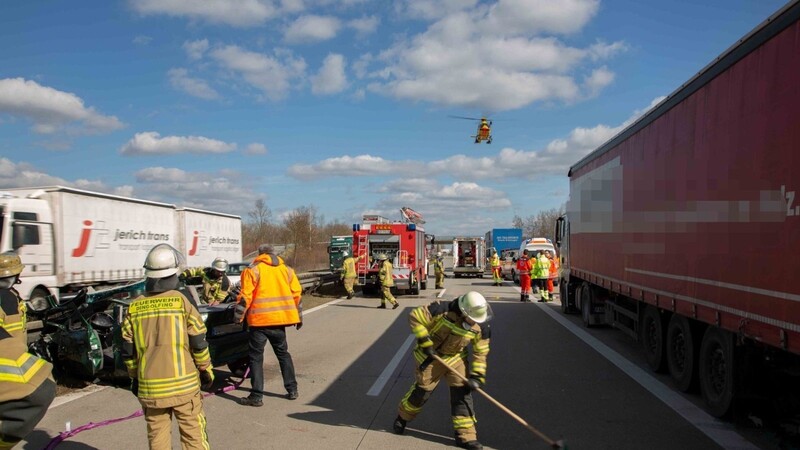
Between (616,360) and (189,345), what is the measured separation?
7.33 m

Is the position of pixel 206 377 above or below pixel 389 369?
above

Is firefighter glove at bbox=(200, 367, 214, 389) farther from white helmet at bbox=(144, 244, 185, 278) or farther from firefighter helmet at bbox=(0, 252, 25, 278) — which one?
firefighter helmet at bbox=(0, 252, 25, 278)

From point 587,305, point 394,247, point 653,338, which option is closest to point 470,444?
point 653,338

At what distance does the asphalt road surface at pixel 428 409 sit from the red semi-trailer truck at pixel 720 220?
572 millimetres

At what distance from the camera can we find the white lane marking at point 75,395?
6824 millimetres

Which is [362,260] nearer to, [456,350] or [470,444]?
[456,350]

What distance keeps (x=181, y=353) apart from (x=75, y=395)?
4240 millimetres

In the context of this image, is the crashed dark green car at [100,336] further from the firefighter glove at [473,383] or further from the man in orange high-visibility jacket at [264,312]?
the firefighter glove at [473,383]

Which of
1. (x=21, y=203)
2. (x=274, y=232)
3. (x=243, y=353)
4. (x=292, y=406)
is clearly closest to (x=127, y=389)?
(x=243, y=353)

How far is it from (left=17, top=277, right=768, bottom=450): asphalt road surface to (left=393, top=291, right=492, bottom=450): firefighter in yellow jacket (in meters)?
0.30

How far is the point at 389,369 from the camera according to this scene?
28.3 feet

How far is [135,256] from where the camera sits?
20.2 metres

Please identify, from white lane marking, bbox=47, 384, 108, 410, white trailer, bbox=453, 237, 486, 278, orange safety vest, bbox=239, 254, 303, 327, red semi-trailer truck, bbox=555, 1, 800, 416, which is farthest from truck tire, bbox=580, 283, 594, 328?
white trailer, bbox=453, 237, 486, 278

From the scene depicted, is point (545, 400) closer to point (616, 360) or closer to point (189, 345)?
point (616, 360)
